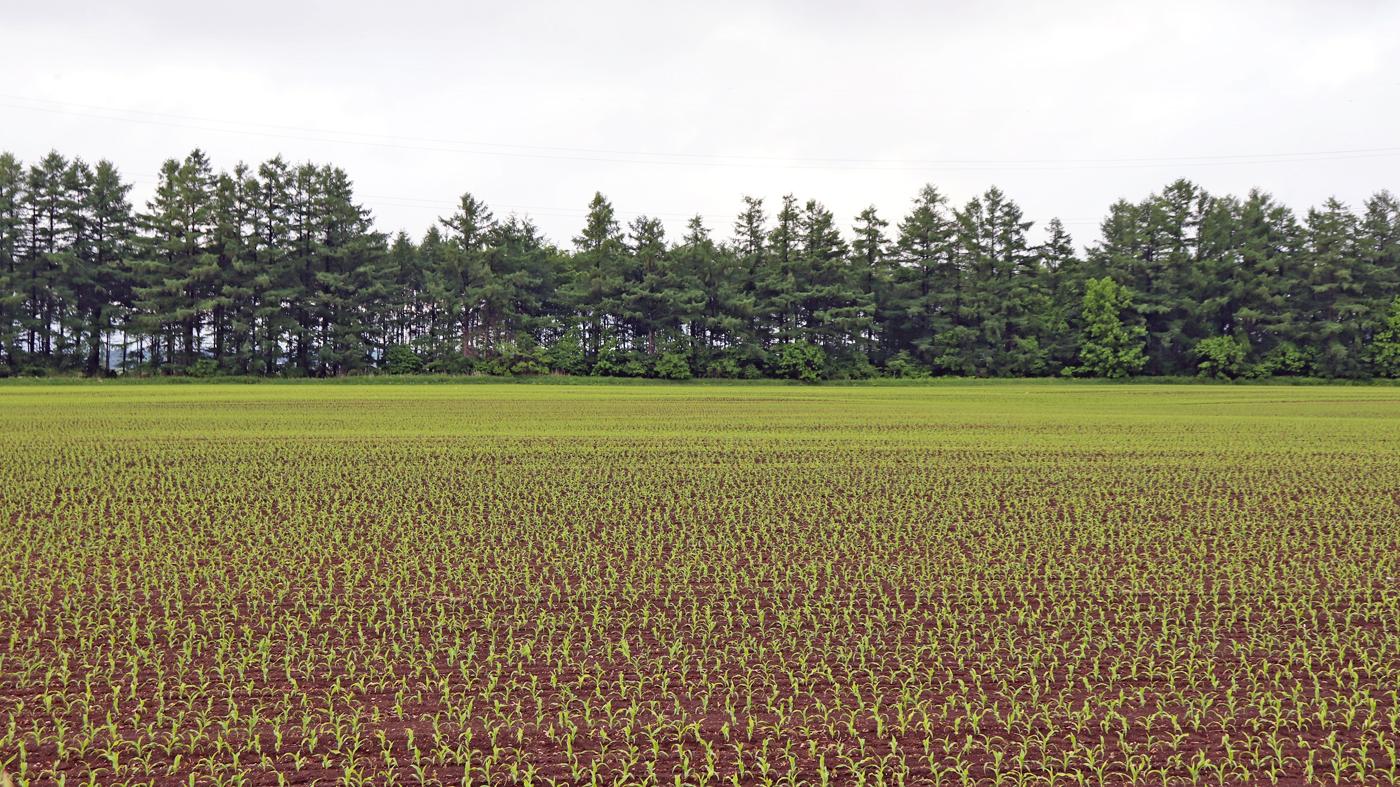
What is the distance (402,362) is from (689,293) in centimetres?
2182

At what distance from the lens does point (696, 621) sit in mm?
8586

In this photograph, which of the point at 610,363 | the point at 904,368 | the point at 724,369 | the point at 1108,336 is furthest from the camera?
the point at 904,368

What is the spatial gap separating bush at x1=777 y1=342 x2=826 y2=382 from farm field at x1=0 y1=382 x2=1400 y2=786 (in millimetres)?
46931

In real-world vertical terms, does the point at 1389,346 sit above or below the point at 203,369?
above

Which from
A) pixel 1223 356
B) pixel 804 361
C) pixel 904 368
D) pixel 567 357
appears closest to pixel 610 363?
pixel 567 357

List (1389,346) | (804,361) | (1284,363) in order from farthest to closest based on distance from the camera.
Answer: (1284,363) → (804,361) → (1389,346)

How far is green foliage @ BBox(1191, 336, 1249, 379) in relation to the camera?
223 ft

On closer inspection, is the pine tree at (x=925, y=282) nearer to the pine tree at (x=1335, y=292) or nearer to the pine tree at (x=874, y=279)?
the pine tree at (x=874, y=279)

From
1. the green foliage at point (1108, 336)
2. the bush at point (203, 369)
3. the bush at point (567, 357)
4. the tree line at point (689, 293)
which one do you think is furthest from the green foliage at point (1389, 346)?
the bush at point (203, 369)

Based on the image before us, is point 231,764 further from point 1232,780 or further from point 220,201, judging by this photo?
point 220,201

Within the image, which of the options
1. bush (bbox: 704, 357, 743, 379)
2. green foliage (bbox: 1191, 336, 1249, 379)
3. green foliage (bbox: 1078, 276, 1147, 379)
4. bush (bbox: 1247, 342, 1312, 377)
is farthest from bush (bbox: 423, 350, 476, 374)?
bush (bbox: 1247, 342, 1312, 377)

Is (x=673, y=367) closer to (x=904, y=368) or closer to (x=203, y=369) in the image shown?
(x=904, y=368)

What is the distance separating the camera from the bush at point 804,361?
67125mm

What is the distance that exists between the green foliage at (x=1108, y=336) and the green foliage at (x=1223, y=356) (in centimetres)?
428
